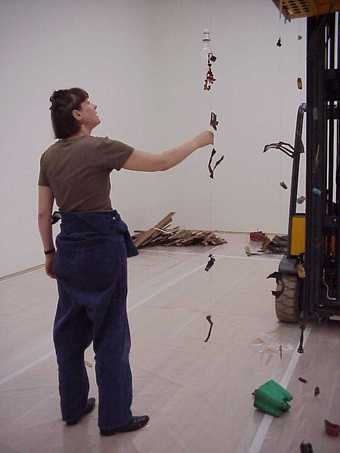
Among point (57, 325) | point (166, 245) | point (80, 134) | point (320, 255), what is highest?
point (80, 134)

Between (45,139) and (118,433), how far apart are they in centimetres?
427

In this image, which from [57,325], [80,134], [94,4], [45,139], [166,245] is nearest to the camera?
[80,134]

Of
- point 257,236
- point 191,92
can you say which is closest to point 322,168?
point 257,236

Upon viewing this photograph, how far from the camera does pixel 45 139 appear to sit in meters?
5.97

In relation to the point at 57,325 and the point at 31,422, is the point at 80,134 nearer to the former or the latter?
the point at 57,325

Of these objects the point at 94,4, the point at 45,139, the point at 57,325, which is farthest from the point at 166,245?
the point at 57,325

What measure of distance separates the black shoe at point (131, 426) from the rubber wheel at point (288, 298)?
1.61 metres

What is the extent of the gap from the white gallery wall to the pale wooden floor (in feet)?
9.78

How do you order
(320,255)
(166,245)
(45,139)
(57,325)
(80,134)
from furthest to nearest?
1. (166,245)
2. (45,139)
3. (320,255)
4. (57,325)
5. (80,134)

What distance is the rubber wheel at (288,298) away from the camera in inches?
147

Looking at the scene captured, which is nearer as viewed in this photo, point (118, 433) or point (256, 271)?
point (118, 433)

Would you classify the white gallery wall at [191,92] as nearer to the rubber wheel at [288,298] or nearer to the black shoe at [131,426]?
the rubber wheel at [288,298]

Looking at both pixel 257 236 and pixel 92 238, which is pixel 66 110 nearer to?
pixel 92 238

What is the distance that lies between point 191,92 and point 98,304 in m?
6.45
